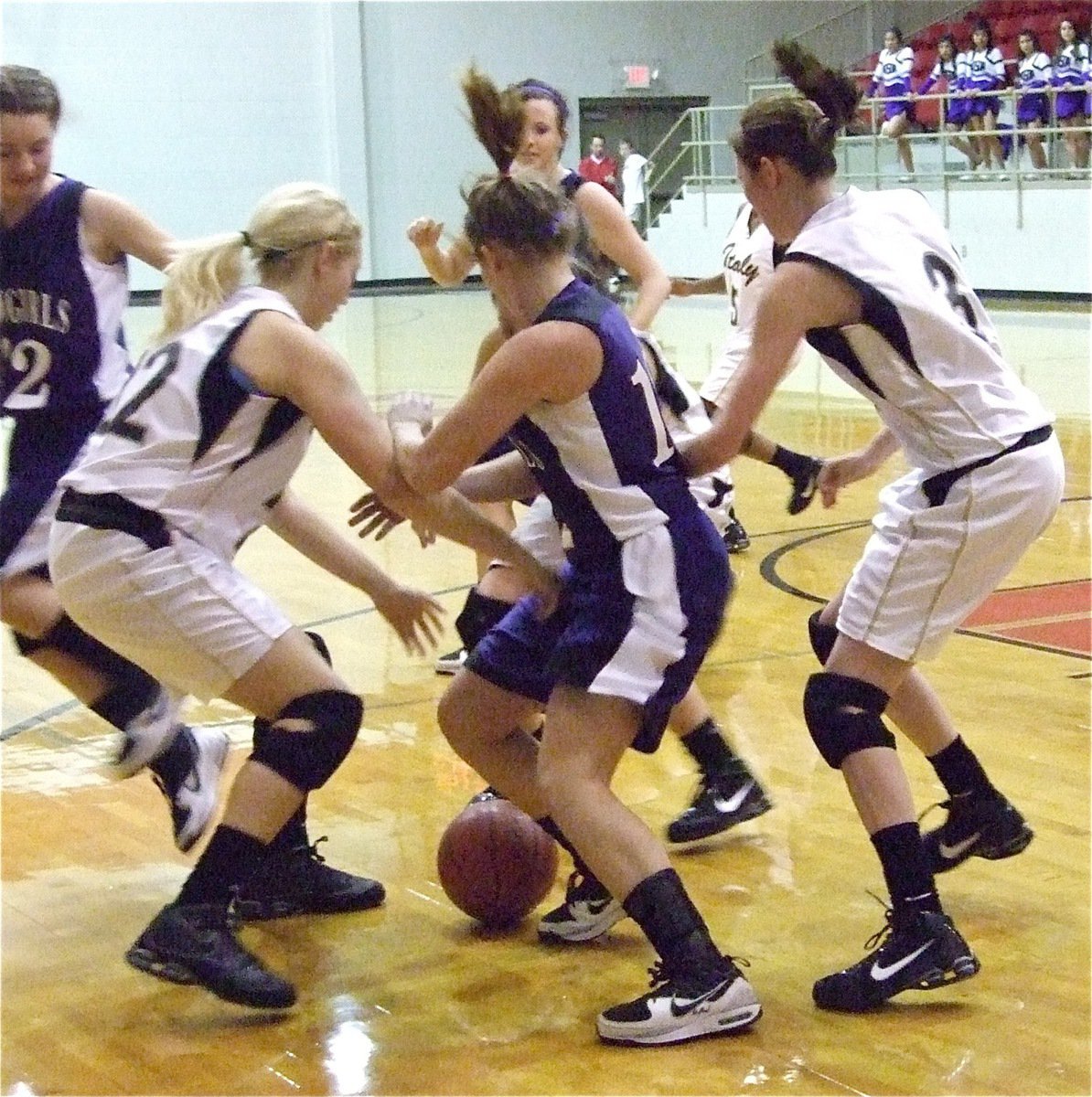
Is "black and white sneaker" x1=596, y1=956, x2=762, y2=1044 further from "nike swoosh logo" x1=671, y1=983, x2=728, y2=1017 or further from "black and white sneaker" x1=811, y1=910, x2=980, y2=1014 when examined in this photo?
"black and white sneaker" x1=811, y1=910, x2=980, y2=1014

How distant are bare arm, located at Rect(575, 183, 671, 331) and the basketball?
7.84 ft

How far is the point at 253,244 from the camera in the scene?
354 centimetres

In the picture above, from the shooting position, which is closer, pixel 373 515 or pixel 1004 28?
pixel 373 515

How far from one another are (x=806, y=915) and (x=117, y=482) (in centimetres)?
178

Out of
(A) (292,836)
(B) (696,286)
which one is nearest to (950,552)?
(A) (292,836)

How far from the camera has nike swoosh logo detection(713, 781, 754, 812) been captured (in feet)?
14.5

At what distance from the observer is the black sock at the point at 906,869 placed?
347 centimetres

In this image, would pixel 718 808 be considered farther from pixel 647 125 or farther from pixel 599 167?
pixel 647 125

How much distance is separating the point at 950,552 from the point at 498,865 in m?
1.20

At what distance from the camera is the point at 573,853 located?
3.65 m

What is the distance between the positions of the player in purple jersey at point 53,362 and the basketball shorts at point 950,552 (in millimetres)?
1669

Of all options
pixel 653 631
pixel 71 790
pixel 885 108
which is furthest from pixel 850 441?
pixel 885 108

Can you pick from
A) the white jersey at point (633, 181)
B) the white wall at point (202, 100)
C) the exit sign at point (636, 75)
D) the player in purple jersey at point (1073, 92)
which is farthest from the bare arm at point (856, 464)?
the exit sign at point (636, 75)

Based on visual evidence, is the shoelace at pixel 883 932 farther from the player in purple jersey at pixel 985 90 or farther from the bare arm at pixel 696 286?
the player in purple jersey at pixel 985 90
